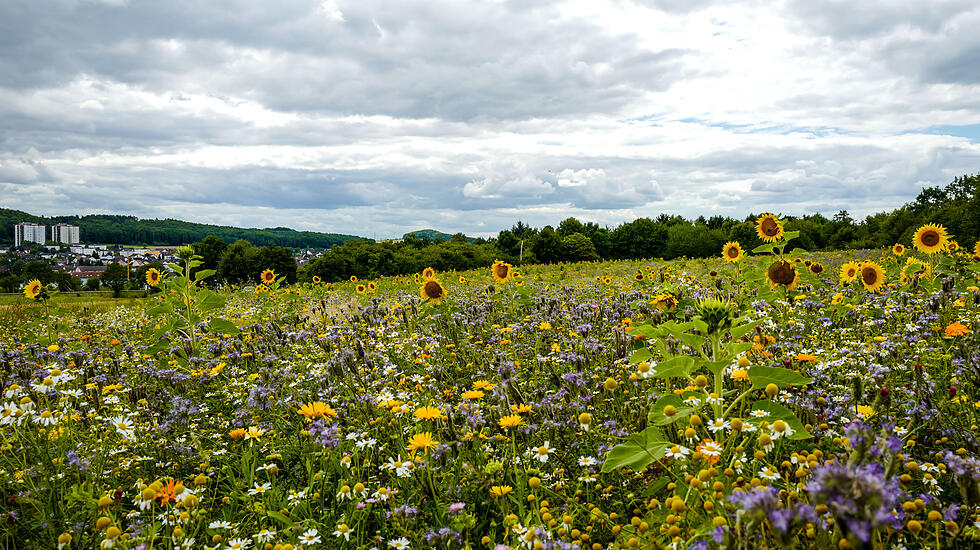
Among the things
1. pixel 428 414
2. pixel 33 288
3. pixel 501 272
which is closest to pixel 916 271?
pixel 501 272

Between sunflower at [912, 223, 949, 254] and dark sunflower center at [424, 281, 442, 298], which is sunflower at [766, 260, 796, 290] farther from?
dark sunflower center at [424, 281, 442, 298]

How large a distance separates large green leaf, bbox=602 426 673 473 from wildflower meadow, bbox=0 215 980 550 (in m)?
0.01

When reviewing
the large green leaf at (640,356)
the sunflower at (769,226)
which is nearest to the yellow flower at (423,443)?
the large green leaf at (640,356)

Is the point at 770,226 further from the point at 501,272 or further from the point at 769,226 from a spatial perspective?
the point at 501,272

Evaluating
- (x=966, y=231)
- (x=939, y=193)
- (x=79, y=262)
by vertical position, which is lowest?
(x=79, y=262)

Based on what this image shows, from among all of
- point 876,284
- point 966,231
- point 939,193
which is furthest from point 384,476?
point 939,193

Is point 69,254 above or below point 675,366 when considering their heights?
below

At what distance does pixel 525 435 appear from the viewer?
3.31 m

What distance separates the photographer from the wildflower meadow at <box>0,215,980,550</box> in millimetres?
2205

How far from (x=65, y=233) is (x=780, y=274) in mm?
137339

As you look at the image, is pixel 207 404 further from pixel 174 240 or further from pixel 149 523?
pixel 174 240

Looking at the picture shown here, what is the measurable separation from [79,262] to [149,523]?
3438 inches

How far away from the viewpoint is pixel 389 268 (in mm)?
55500

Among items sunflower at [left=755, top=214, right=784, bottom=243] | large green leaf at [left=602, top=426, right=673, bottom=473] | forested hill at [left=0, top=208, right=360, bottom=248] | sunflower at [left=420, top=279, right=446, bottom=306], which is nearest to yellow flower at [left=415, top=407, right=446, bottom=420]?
large green leaf at [left=602, top=426, right=673, bottom=473]
